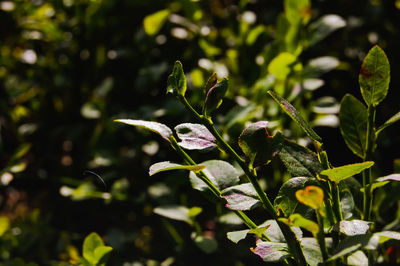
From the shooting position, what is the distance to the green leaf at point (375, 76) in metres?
0.59

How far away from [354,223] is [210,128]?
0.72 feet

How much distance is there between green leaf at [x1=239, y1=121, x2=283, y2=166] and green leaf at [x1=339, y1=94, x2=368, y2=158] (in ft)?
0.47

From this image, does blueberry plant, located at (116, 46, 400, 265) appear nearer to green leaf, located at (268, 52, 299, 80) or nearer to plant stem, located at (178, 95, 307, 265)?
plant stem, located at (178, 95, 307, 265)

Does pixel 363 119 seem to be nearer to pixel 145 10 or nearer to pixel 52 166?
pixel 145 10

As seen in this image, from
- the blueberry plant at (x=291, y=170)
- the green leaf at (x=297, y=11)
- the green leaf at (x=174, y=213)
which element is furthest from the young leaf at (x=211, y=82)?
the green leaf at (x=297, y=11)

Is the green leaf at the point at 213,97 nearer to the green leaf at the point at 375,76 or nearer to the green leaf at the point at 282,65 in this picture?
the green leaf at the point at 375,76

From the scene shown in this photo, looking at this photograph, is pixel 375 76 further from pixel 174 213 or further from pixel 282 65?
pixel 174 213


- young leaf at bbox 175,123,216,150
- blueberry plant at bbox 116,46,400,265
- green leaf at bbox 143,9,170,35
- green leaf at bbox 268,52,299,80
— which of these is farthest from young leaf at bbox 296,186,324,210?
green leaf at bbox 143,9,170,35

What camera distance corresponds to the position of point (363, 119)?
2.06ft

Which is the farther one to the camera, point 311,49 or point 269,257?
point 311,49

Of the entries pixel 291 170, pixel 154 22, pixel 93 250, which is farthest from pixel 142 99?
pixel 291 170

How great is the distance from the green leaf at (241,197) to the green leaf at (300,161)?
65 millimetres

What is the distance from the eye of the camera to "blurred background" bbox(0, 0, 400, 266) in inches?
38.3

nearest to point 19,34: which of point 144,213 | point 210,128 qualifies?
point 144,213
